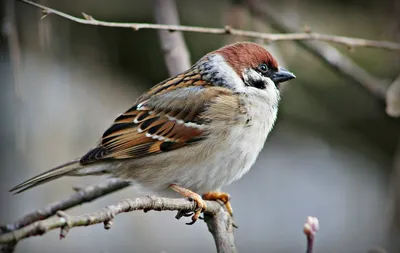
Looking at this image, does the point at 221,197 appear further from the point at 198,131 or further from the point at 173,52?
the point at 173,52

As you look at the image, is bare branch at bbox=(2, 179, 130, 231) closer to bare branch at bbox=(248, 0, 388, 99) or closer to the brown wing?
the brown wing

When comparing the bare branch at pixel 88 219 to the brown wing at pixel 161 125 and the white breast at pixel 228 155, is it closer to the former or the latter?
the white breast at pixel 228 155

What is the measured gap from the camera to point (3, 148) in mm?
4613

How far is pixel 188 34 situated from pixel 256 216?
5.33 feet

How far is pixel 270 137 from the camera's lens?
5.46 metres

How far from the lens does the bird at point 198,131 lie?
114 inches

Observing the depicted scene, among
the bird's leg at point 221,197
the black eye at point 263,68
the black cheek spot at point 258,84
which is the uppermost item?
the black eye at point 263,68

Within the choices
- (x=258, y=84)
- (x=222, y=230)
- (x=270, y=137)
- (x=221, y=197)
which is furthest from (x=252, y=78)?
(x=270, y=137)

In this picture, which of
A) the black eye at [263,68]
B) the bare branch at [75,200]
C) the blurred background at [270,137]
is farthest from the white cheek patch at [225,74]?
the blurred background at [270,137]

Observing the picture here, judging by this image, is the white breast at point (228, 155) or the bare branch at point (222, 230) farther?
the white breast at point (228, 155)

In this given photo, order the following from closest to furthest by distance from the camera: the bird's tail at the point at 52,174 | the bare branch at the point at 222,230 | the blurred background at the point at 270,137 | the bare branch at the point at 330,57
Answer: the bare branch at the point at 222,230 < the bird's tail at the point at 52,174 < the bare branch at the point at 330,57 < the blurred background at the point at 270,137

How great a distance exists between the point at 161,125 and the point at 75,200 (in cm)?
56

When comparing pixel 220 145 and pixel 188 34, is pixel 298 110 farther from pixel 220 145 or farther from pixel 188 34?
pixel 220 145

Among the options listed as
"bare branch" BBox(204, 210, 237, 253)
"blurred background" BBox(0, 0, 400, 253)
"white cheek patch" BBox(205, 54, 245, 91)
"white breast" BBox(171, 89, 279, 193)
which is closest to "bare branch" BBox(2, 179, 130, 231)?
"white breast" BBox(171, 89, 279, 193)
